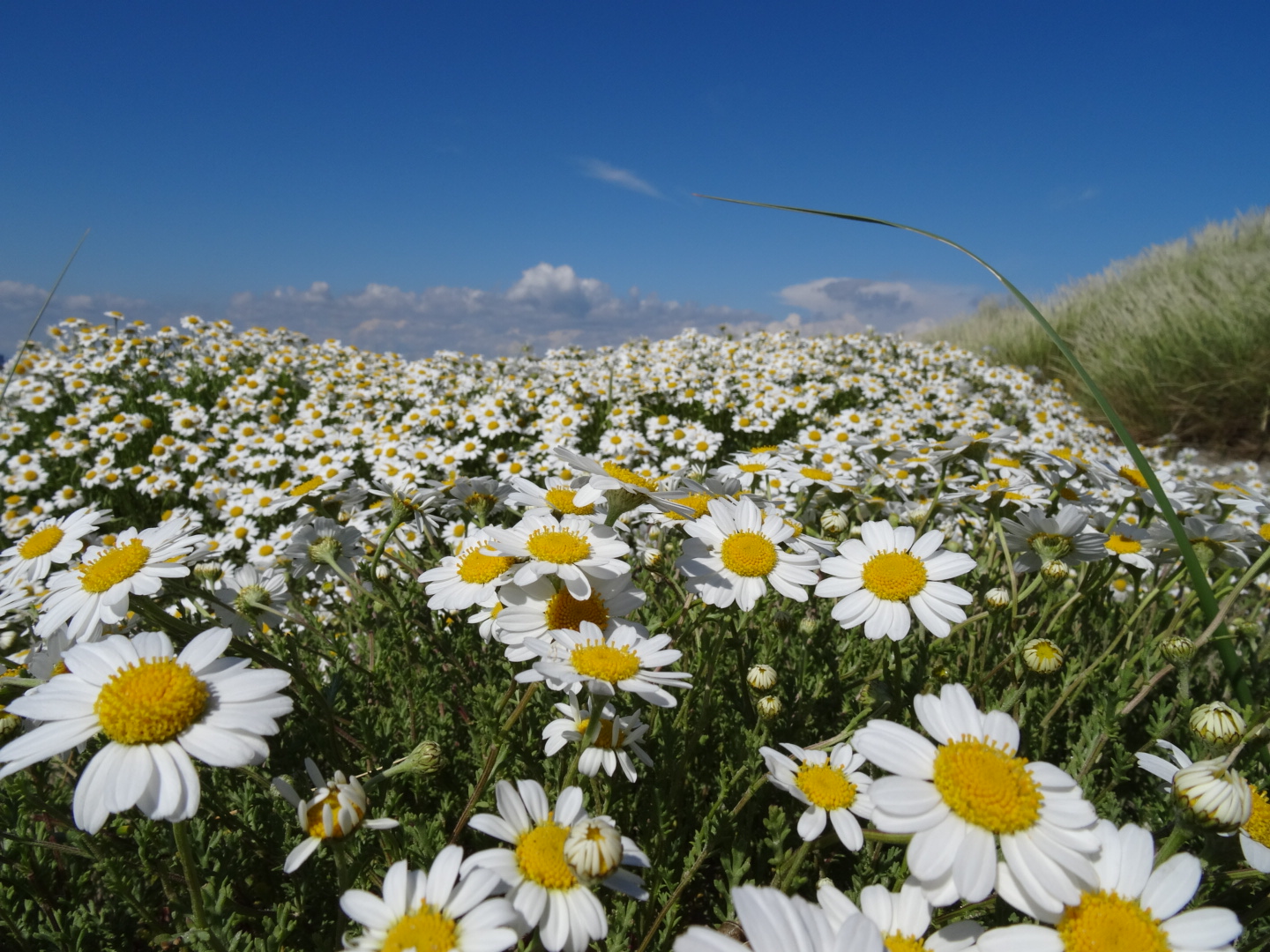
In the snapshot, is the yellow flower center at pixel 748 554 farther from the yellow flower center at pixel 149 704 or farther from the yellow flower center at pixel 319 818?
the yellow flower center at pixel 149 704

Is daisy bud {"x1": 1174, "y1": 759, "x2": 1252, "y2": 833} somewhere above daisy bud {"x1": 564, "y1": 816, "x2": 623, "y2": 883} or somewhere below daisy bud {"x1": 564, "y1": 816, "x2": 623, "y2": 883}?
above

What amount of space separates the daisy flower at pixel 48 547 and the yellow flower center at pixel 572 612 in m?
1.50

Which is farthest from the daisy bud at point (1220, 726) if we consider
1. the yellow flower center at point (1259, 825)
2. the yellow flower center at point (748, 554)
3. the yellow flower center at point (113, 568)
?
the yellow flower center at point (113, 568)

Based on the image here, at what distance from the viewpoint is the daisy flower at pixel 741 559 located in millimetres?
1635

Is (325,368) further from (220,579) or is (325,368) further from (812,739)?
(812,739)

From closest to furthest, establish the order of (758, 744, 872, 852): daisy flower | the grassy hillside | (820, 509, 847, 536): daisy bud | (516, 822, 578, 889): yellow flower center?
1. (516, 822, 578, 889): yellow flower center
2. (758, 744, 872, 852): daisy flower
3. (820, 509, 847, 536): daisy bud
4. the grassy hillside

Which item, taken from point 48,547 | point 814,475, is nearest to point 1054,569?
point 814,475

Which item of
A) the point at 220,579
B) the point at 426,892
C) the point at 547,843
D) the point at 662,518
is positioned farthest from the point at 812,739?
the point at 220,579

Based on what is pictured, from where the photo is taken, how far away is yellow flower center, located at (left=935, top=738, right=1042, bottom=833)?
104 centimetres

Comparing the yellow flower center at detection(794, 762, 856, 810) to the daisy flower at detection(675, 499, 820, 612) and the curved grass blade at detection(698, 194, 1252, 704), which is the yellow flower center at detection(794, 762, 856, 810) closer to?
the daisy flower at detection(675, 499, 820, 612)

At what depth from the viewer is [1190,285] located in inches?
427

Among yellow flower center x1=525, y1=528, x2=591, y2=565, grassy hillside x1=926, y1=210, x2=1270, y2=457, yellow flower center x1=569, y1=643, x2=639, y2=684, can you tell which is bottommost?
yellow flower center x1=569, y1=643, x2=639, y2=684

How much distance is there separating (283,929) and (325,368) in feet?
28.4

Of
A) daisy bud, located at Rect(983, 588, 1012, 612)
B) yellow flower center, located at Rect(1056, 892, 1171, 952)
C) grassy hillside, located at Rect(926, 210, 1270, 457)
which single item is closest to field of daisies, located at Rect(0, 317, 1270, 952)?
Result: yellow flower center, located at Rect(1056, 892, 1171, 952)
